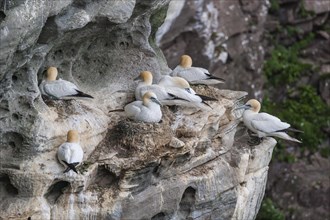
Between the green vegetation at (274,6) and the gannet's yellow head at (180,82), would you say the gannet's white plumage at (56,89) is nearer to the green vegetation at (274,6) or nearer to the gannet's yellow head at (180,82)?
the gannet's yellow head at (180,82)

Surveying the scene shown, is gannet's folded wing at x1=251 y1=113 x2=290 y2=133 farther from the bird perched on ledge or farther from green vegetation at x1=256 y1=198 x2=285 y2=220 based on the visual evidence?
green vegetation at x1=256 y1=198 x2=285 y2=220

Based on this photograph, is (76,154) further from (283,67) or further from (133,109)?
(283,67)

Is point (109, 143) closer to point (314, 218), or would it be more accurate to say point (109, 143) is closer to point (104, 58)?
point (104, 58)

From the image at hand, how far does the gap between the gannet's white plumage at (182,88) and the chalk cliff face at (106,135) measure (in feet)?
0.76

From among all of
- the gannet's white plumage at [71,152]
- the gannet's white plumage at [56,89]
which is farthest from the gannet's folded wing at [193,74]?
the gannet's white plumage at [71,152]

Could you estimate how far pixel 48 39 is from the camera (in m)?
10.3

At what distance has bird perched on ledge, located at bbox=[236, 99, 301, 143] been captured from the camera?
1210 cm

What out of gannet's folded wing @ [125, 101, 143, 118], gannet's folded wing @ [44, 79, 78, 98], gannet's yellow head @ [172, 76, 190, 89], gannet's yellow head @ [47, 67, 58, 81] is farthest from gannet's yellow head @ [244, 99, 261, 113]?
gannet's yellow head @ [47, 67, 58, 81]

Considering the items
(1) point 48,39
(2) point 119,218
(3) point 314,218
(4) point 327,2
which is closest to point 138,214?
(2) point 119,218

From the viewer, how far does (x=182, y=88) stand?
11648 mm

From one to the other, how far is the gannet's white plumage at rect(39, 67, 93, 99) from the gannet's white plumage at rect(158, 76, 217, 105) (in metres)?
1.21

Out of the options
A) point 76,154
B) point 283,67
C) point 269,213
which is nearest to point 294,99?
point 283,67

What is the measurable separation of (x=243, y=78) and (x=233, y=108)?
321 inches

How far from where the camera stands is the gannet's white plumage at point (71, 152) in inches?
400
